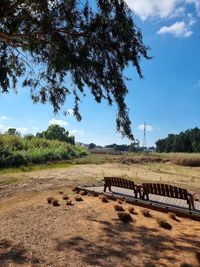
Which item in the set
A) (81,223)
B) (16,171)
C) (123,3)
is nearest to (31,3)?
(123,3)

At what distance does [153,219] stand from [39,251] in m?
4.37

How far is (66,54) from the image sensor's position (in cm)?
1102

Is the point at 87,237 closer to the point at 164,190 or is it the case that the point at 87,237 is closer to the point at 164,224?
the point at 164,224

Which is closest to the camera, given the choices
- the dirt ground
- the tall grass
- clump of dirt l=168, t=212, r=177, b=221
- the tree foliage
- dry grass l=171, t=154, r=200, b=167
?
the dirt ground

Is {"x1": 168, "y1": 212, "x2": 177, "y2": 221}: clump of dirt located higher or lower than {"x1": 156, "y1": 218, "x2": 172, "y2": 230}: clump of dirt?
higher

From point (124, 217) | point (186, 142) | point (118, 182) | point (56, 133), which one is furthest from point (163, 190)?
point (186, 142)

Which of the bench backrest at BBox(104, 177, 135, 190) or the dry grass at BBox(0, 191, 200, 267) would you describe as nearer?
the dry grass at BBox(0, 191, 200, 267)

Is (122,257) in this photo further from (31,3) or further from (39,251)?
(31,3)

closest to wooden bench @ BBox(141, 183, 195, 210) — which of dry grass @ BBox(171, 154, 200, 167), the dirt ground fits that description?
the dirt ground

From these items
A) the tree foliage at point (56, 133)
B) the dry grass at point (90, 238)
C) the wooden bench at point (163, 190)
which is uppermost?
the tree foliage at point (56, 133)

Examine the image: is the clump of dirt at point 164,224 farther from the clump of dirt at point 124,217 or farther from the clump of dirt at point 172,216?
the clump of dirt at point 124,217

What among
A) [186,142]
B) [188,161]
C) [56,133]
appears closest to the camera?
[188,161]

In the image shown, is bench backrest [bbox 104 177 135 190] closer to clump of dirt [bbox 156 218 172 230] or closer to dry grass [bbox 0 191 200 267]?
dry grass [bbox 0 191 200 267]

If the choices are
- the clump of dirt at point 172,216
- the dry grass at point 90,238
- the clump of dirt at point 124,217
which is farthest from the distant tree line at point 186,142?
the clump of dirt at point 124,217
